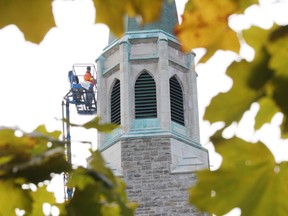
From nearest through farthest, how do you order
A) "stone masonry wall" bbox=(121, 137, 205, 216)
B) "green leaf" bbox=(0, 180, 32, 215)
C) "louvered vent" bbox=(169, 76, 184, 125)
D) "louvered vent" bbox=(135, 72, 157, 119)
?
"green leaf" bbox=(0, 180, 32, 215), "stone masonry wall" bbox=(121, 137, 205, 216), "louvered vent" bbox=(135, 72, 157, 119), "louvered vent" bbox=(169, 76, 184, 125)

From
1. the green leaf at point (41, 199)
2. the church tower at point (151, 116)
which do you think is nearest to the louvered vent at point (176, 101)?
the church tower at point (151, 116)

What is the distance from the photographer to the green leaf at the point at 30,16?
2.25 ft

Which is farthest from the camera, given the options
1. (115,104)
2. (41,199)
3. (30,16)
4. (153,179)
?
(115,104)

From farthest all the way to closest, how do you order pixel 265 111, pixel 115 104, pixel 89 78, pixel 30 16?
pixel 89 78, pixel 115 104, pixel 265 111, pixel 30 16

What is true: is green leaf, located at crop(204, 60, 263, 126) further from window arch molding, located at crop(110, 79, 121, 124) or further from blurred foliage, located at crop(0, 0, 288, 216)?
window arch molding, located at crop(110, 79, 121, 124)

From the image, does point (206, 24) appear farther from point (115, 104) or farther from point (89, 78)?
point (89, 78)

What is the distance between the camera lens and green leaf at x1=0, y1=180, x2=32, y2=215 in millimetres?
794

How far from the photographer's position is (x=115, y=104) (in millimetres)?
16375

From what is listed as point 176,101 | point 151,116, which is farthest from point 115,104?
point 176,101

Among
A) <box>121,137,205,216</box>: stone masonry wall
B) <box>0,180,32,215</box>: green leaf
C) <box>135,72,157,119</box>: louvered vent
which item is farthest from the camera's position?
<box>135,72,157,119</box>: louvered vent

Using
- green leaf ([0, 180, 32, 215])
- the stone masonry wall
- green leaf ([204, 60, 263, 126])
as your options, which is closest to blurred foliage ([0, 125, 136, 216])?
green leaf ([0, 180, 32, 215])

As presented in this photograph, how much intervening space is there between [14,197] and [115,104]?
1556 centimetres

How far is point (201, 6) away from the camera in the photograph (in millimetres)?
784

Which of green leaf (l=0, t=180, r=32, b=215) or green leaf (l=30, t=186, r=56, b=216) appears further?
green leaf (l=30, t=186, r=56, b=216)
